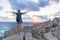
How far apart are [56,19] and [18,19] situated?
906 inches

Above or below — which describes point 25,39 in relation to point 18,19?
below

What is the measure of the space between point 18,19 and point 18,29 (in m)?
1.57

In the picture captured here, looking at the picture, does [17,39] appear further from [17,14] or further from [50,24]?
[50,24]

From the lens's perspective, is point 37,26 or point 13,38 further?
point 37,26

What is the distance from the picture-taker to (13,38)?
15039 mm

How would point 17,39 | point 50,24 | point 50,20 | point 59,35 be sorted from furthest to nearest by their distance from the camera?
point 50,20, point 50,24, point 59,35, point 17,39

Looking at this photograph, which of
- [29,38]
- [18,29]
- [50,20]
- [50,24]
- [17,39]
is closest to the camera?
[17,39]

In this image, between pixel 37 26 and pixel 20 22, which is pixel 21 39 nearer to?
pixel 20 22

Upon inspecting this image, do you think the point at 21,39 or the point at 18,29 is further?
the point at 18,29

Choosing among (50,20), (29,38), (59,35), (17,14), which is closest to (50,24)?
(50,20)

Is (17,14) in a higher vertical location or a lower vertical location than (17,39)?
higher

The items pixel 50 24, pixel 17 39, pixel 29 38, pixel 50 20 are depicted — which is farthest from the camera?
pixel 50 20

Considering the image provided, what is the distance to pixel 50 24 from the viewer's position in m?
39.3

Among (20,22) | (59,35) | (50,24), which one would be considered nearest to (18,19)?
(20,22)
